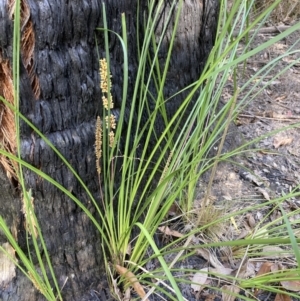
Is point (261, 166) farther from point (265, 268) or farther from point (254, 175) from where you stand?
point (265, 268)

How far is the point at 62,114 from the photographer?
0.94 m

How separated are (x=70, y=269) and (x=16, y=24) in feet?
2.08

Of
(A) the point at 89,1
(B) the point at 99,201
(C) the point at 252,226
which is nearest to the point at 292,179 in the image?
(C) the point at 252,226

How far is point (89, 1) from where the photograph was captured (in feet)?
2.87

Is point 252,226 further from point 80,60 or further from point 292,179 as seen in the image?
point 80,60

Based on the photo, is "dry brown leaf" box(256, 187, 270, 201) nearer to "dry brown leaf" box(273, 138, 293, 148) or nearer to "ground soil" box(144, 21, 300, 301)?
"ground soil" box(144, 21, 300, 301)

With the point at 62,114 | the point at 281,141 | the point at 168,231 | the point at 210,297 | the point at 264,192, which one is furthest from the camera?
the point at 281,141

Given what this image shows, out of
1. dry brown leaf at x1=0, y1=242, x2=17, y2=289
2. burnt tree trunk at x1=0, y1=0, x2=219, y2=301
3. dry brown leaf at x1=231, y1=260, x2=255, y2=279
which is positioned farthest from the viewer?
dry brown leaf at x1=231, y1=260, x2=255, y2=279

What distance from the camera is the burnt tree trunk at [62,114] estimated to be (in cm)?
85

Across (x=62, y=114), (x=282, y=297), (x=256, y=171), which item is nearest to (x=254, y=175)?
(x=256, y=171)

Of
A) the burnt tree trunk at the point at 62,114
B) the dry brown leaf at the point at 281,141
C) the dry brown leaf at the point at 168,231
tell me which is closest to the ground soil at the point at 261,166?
the dry brown leaf at the point at 281,141

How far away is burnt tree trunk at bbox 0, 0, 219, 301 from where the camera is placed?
2.78 feet

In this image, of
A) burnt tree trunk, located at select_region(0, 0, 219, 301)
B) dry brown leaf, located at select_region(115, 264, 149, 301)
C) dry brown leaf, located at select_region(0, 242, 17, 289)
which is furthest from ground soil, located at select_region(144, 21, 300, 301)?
dry brown leaf, located at select_region(0, 242, 17, 289)

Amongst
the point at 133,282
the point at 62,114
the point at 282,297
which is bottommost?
the point at 282,297
